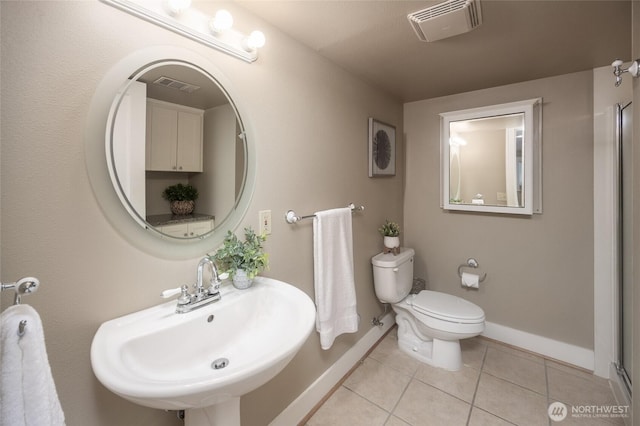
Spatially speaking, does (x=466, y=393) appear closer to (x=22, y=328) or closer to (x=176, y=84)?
(x=22, y=328)

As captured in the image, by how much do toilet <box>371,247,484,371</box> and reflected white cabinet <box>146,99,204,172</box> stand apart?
1559 mm

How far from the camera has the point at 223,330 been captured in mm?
1021

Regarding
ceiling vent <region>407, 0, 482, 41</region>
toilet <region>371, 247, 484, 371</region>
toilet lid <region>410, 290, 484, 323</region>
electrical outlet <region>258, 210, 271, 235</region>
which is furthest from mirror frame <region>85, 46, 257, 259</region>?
toilet lid <region>410, 290, 484, 323</region>

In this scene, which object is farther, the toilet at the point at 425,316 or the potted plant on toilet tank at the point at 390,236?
the potted plant on toilet tank at the point at 390,236

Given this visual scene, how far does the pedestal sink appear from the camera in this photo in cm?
63

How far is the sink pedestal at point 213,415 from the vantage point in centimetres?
87

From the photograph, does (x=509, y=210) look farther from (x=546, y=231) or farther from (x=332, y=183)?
(x=332, y=183)

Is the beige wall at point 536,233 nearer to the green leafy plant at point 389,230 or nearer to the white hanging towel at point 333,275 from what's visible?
the green leafy plant at point 389,230

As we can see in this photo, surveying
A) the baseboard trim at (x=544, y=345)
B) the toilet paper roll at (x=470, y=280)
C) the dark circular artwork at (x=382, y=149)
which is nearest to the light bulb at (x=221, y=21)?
the dark circular artwork at (x=382, y=149)

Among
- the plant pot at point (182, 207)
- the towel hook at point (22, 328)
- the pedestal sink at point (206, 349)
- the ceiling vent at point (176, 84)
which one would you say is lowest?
the pedestal sink at point (206, 349)

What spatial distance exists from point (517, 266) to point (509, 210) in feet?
1.53

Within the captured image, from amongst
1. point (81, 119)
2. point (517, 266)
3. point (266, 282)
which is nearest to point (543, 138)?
point (517, 266)

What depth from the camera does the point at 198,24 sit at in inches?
41.8

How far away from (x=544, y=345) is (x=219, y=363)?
247cm
